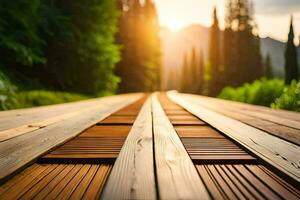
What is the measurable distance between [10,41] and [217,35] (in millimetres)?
47349

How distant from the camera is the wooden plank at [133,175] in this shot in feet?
A: 3.76

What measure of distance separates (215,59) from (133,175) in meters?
49.5

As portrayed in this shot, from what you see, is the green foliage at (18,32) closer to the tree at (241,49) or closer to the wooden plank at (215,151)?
the wooden plank at (215,151)

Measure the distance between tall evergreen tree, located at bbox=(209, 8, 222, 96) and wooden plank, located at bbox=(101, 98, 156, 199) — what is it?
137ft

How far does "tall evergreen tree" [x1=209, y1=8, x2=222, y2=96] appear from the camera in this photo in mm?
44862

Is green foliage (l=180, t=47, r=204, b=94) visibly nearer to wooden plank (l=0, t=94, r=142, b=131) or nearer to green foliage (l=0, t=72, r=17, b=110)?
green foliage (l=0, t=72, r=17, b=110)

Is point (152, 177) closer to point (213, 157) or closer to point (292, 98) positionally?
point (213, 157)

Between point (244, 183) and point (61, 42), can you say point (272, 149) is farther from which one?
point (61, 42)

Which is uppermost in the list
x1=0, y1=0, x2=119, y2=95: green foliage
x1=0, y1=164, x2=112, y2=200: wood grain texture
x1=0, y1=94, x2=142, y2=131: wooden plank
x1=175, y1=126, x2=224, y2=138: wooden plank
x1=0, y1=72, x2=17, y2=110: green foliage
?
x1=0, y1=0, x2=119, y2=95: green foliage

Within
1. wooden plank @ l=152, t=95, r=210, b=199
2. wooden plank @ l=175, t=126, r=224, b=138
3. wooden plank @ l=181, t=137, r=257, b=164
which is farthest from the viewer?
wooden plank @ l=175, t=126, r=224, b=138

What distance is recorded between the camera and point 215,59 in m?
49.3

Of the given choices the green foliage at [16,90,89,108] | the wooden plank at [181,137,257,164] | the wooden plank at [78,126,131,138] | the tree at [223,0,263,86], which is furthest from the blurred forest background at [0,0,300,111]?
the tree at [223,0,263,86]

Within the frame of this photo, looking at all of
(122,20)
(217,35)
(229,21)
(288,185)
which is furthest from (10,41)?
(217,35)

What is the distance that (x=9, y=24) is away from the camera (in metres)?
8.88
